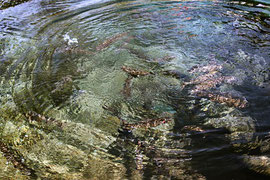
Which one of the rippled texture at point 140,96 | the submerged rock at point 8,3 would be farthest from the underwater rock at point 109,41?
the submerged rock at point 8,3

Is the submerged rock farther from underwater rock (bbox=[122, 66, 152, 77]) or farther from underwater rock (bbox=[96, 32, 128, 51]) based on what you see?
underwater rock (bbox=[122, 66, 152, 77])

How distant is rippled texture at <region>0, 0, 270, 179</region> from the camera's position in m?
2.34

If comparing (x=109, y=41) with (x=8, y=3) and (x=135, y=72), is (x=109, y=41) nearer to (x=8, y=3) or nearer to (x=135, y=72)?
(x=135, y=72)

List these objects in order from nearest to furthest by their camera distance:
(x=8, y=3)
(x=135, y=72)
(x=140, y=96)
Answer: (x=140, y=96) < (x=135, y=72) < (x=8, y=3)

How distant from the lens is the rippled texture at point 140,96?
234 cm

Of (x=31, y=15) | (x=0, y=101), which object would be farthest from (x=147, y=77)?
(x=31, y=15)

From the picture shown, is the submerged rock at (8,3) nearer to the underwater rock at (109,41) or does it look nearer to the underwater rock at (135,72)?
the underwater rock at (109,41)

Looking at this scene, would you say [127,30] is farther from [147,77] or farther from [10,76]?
[10,76]

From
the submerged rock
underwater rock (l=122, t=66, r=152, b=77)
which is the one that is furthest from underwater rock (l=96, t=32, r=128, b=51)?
the submerged rock

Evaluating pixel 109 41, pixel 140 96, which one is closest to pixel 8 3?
pixel 109 41

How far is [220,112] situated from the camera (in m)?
2.82

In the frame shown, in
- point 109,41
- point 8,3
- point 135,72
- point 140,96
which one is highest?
point 8,3

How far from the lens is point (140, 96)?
3.23m

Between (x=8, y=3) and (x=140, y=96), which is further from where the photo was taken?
(x=8, y=3)
